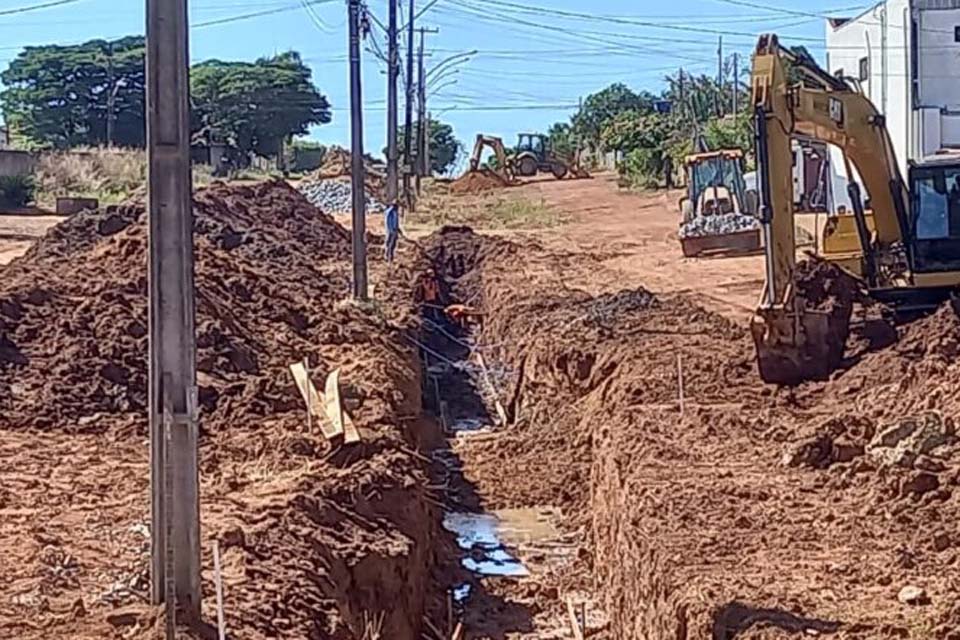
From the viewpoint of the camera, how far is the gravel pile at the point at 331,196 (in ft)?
187

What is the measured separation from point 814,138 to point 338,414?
647 centimetres

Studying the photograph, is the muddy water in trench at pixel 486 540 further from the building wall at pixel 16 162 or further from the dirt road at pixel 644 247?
the building wall at pixel 16 162

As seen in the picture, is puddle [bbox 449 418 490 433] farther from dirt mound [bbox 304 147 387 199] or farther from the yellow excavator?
dirt mound [bbox 304 147 387 199]

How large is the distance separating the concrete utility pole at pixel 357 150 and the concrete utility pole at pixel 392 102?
339 inches

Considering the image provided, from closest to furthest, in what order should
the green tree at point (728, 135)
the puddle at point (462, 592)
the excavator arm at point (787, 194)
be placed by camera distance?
the puddle at point (462, 592)
the excavator arm at point (787, 194)
the green tree at point (728, 135)

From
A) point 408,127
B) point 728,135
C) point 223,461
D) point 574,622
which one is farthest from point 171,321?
point 408,127

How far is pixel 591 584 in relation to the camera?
533 inches

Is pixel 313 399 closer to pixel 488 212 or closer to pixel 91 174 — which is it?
pixel 488 212

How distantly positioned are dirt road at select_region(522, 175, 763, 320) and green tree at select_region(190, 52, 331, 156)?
1929 cm

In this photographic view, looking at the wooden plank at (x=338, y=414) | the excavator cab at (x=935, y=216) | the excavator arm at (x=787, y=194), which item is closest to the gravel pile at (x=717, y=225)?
the excavator cab at (x=935, y=216)

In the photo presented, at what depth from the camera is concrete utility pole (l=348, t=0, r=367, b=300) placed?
78.6 ft

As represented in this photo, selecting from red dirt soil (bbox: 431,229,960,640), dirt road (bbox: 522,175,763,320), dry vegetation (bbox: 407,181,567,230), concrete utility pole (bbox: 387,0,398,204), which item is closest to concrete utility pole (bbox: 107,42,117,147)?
dry vegetation (bbox: 407,181,567,230)

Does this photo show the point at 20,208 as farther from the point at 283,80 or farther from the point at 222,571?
the point at 222,571

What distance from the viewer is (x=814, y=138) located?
17156mm
